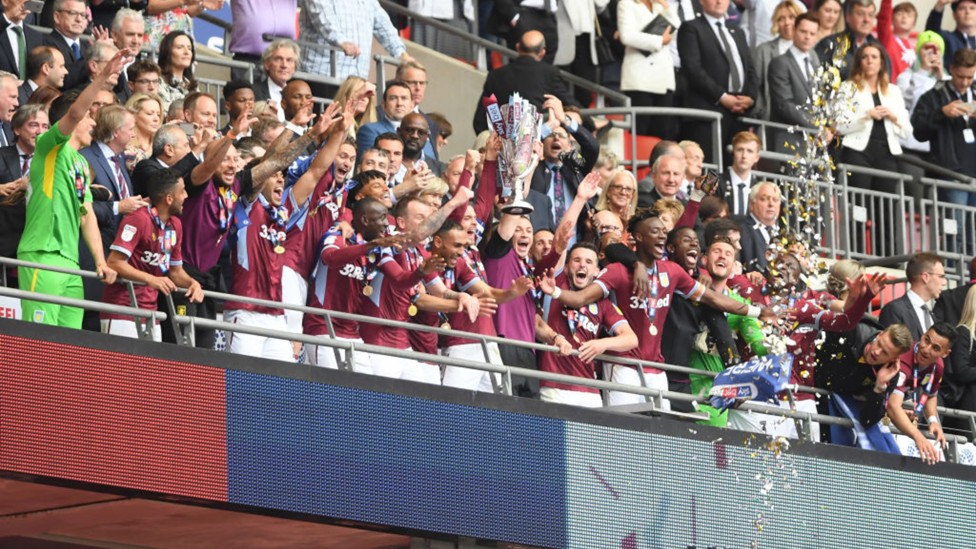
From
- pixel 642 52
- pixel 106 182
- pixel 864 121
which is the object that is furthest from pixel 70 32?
pixel 864 121

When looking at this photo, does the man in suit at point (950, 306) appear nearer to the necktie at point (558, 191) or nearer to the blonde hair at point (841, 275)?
the blonde hair at point (841, 275)

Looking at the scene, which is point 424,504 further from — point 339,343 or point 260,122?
point 260,122

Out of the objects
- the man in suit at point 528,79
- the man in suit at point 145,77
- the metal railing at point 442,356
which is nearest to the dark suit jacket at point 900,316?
the metal railing at point 442,356

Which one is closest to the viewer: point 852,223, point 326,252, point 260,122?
point 326,252

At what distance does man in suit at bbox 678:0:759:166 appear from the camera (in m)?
18.8

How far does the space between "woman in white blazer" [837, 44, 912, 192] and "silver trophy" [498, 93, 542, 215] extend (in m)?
5.51

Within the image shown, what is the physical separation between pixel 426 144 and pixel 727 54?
4.15 meters

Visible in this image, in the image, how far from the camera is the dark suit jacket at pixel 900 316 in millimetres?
15805

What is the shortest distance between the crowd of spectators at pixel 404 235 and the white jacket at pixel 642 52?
1.39 m

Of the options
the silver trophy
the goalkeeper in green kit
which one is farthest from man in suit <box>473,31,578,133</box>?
the goalkeeper in green kit

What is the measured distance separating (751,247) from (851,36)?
4.04 m

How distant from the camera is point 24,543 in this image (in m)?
13.9

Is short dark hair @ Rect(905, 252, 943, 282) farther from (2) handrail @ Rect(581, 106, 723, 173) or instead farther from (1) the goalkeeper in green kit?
(1) the goalkeeper in green kit

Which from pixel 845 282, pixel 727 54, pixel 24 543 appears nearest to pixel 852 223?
pixel 727 54
